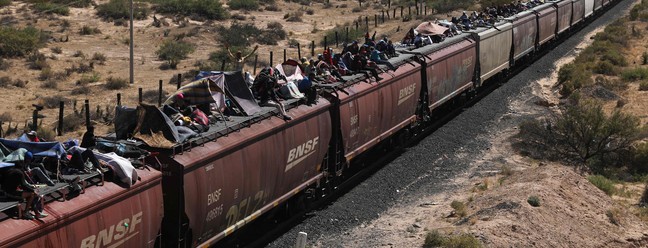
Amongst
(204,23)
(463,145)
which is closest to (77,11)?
(204,23)

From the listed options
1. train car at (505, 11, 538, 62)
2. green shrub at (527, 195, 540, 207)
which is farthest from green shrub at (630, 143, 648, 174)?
train car at (505, 11, 538, 62)

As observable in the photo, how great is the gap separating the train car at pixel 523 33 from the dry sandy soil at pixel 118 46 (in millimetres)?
14091

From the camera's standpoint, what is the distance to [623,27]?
5756 cm

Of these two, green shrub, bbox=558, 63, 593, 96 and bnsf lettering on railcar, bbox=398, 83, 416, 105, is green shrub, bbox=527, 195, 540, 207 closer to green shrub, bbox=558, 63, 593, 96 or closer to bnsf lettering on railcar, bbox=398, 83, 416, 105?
bnsf lettering on railcar, bbox=398, 83, 416, 105

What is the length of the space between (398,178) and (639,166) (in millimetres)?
8427

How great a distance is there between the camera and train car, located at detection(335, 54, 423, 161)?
787 inches

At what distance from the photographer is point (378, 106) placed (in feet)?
71.8

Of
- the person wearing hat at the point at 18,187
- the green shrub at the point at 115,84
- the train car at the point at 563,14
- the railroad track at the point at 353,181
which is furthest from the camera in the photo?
the train car at the point at 563,14

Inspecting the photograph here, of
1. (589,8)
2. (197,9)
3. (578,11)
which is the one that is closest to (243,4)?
(197,9)

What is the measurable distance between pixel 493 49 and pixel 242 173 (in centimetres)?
2198

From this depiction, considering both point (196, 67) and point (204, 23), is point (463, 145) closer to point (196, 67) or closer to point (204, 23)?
point (196, 67)

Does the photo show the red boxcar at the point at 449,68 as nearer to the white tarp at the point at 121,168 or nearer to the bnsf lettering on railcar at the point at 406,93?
the bnsf lettering on railcar at the point at 406,93

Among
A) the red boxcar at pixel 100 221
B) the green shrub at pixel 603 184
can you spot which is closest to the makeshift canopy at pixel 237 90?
the red boxcar at pixel 100 221

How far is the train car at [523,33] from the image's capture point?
38469mm
